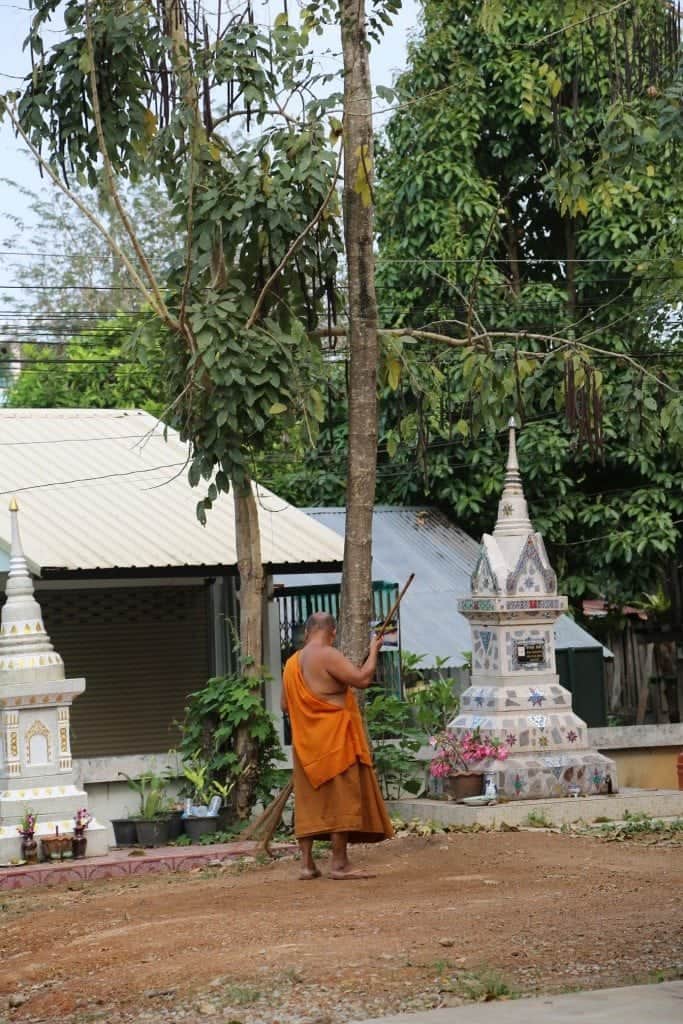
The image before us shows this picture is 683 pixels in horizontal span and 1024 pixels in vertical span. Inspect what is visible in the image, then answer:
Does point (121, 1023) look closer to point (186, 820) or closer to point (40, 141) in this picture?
point (186, 820)

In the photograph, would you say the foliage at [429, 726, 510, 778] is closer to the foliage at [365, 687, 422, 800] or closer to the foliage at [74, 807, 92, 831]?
the foliage at [365, 687, 422, 800]

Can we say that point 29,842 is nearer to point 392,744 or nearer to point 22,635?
point 22,635

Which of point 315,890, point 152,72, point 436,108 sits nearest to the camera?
point 315,890

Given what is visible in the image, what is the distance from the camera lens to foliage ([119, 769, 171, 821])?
13.7 m

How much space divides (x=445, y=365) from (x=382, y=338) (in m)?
7.32

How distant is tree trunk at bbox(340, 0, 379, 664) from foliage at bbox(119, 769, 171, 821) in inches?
99.5

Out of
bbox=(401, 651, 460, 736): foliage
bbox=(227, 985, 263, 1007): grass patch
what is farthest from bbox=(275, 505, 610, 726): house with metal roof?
bbox=(227, 985, 263, 1007): grass patch

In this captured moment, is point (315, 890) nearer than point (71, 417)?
Yes

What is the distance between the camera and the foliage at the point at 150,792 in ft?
44.9

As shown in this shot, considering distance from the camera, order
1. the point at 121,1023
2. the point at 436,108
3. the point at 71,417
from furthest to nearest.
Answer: the point at 436,108 → the point at 71,417 → the point at 121,1023

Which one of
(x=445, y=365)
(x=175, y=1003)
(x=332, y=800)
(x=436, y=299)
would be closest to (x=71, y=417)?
(x=445, y=365)

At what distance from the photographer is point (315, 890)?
10.2 m

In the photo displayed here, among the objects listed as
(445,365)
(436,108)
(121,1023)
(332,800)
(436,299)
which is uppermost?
(436,108)

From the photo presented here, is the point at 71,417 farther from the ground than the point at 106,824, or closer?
farther from the ground
